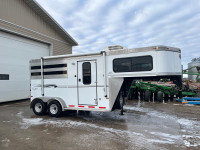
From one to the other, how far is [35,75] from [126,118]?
4.74 meters

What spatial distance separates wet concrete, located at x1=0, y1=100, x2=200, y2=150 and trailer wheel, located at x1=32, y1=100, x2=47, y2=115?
1.76 feet

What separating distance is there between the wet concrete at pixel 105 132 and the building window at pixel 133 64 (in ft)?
6.92

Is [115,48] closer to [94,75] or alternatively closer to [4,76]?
[94,75]

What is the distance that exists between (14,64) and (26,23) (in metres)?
3.41

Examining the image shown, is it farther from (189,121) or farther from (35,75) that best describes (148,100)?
(35,75)

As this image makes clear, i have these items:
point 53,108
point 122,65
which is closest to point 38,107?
point 53,108

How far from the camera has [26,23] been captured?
508 inches

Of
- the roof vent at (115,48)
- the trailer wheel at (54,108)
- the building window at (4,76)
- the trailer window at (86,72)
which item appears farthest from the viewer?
the building window at (4,76)

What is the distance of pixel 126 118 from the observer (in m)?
7.10

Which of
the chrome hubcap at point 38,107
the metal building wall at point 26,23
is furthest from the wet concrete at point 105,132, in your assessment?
the metal building wall at point 26,23

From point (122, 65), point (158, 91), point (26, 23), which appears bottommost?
point (158, 91)

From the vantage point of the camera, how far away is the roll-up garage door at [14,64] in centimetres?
1136

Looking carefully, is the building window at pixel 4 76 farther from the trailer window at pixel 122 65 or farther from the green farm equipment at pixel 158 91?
the green farm equipment at pixel 158 91

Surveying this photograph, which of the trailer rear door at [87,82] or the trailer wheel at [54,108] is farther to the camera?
the trailer wheel at [54,108]
